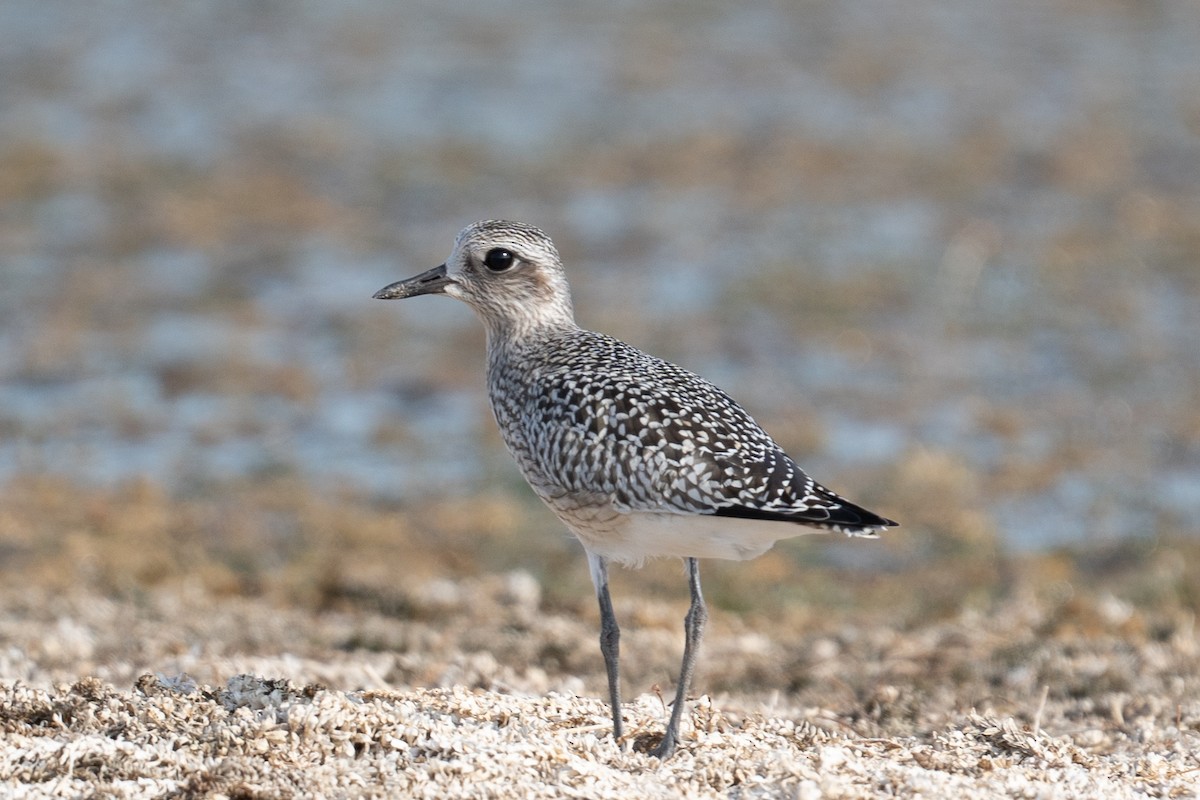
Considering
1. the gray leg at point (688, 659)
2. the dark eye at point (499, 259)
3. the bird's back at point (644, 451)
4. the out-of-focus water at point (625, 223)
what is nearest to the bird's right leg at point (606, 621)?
the bird's back at point (644, 451)

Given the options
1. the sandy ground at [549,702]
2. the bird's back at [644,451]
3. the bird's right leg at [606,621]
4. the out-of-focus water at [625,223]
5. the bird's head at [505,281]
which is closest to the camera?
the sandy ground at [549,702]

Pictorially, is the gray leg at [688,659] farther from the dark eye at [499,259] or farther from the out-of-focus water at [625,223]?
the out-of-focus water at [625,223]

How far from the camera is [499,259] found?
6.72 metres

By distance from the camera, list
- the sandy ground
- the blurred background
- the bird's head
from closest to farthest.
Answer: the sandy ground < the bird's head < the blurred background

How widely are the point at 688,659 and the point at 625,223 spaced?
1170cm

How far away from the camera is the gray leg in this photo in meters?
5.64

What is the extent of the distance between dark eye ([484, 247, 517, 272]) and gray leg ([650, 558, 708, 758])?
150 centimetres

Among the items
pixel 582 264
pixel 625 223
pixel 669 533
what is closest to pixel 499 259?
pixel 669 533

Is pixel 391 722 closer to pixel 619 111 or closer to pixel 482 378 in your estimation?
pixel 482 378

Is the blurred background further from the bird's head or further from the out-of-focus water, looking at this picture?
the bird's head

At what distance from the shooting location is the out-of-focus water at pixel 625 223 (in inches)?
485

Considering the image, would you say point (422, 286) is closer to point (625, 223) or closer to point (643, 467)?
point (643, 467)

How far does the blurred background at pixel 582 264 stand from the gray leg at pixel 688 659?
Answer: 345cm

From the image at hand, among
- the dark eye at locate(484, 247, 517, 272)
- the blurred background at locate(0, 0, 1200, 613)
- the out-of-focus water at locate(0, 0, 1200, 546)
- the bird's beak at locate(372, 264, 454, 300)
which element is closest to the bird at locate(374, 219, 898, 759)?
the dark eye at locate(484, 247, 517, 272)
